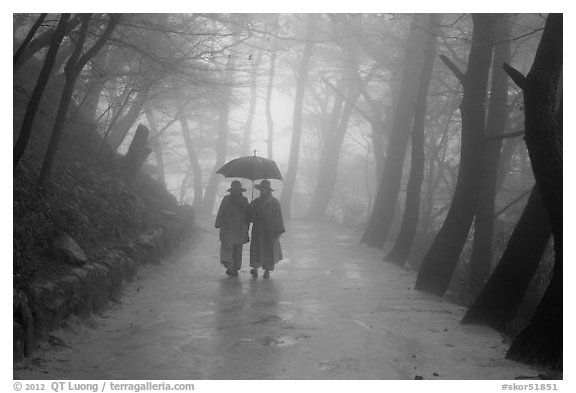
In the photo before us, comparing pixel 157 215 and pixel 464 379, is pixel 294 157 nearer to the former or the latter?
pixel 157 215

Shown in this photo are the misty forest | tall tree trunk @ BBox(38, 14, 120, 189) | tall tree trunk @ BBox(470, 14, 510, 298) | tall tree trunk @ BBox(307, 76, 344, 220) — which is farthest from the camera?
tall tree trunk @ BBox(307, 76, 344, 220)

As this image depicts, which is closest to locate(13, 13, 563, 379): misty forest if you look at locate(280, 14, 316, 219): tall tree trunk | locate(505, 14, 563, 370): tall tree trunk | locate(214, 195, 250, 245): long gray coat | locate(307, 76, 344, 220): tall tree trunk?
locate(505, 14, 563, 370): tall tree trunk

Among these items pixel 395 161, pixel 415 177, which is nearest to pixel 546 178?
pixel 415 177

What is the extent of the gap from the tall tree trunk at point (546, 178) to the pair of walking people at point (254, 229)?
5.84m

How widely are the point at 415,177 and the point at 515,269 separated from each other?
327 inches

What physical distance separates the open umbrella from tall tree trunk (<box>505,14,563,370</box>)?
581cm

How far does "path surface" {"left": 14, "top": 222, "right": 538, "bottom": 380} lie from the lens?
5672 mm

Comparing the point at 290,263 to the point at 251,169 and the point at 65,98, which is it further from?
the point at 65,98

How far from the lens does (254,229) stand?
1152 centimetres

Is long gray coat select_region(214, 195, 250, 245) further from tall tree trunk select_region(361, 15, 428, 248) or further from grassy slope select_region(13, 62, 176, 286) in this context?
tall tree trunk select_region(361, 15, 428, 248)

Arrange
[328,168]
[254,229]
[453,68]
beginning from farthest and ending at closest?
[328,168] → [254,229] → [453,68]

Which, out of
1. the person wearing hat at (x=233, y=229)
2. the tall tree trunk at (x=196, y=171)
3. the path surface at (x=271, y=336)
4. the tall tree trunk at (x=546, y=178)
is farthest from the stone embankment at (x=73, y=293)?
the tall tree trunk at (x=196, y=171)

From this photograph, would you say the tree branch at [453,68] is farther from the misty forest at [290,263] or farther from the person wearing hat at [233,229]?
the person wearing hat at [233,229]

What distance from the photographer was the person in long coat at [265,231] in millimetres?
11312
